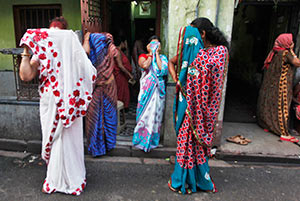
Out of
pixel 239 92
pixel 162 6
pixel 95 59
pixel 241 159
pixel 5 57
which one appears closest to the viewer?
pixel 95 59

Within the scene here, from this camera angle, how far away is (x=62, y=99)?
2660 mm

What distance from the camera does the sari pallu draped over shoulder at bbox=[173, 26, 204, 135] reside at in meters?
2.65

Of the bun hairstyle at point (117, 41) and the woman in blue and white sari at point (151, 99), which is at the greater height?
the bun hairstyle at point (117, 41)

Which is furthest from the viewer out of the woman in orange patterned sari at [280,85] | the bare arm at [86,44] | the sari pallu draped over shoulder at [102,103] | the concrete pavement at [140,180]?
the woman in orange patterned sari at [280,85]

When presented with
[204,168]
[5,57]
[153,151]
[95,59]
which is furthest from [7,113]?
[204,168]

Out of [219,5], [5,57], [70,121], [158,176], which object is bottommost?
[158,176]

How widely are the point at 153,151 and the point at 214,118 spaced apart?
5.12 ft

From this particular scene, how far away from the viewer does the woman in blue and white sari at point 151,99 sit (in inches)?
156

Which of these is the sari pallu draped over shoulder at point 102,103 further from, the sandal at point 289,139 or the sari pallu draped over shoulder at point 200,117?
the sandal at point 289,139

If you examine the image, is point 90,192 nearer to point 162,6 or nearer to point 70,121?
point 70,121

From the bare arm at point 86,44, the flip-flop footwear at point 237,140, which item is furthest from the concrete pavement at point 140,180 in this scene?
the bare arm at point 86,44

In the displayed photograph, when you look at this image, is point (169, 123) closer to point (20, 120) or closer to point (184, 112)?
point (184, 112)

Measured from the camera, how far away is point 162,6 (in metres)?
5.47

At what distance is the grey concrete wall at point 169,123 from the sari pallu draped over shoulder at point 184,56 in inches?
40.9
